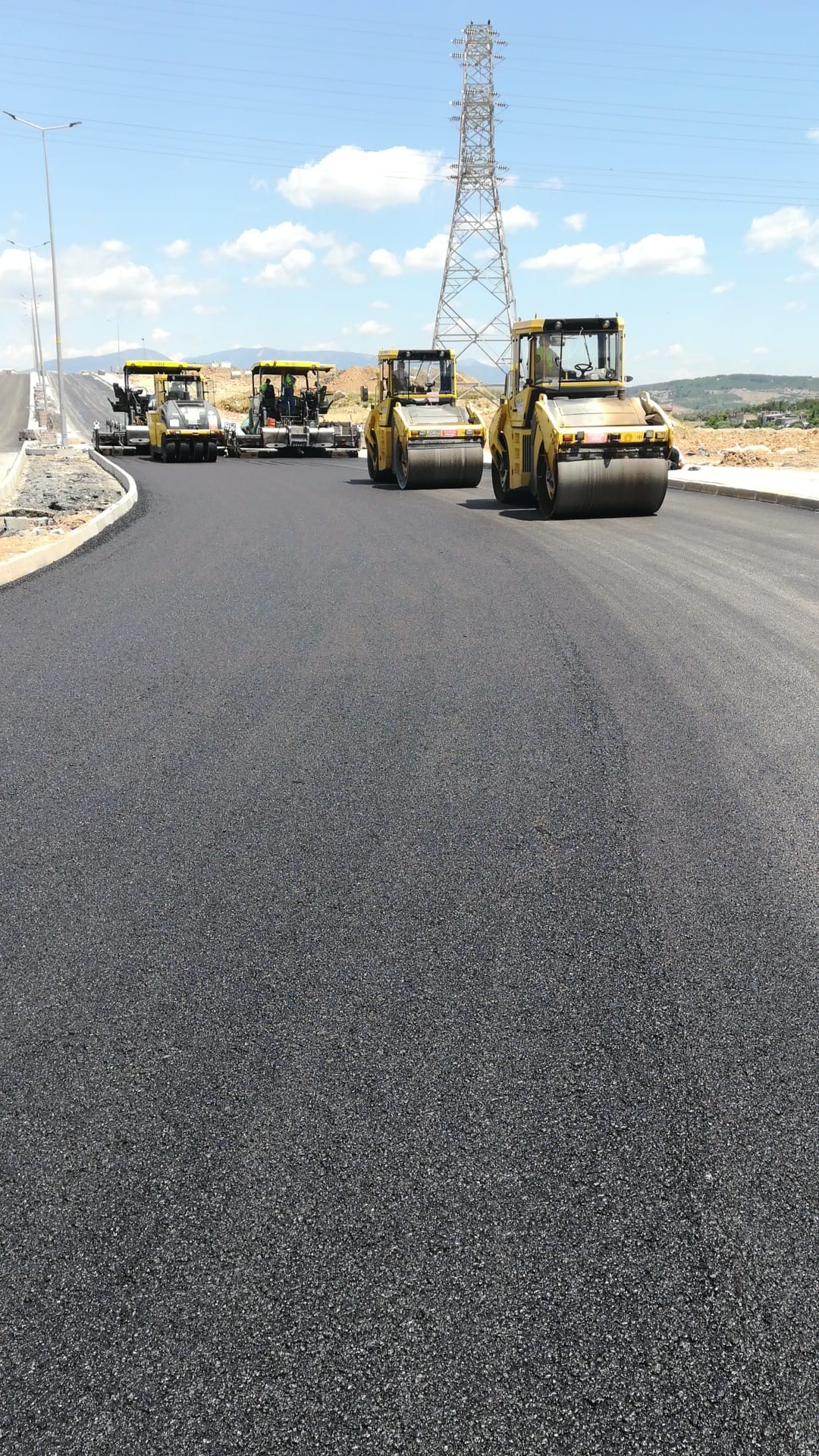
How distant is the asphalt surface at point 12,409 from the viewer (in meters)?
48.2

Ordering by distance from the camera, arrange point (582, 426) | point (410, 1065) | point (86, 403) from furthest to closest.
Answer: point (86, 403), point (582, 426), point (410, 1065)

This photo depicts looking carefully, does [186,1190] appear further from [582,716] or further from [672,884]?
[582,716]

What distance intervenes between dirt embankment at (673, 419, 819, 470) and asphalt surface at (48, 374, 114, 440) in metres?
26.2

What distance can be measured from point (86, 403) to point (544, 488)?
7663 cm

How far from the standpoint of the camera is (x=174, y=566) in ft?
39.4

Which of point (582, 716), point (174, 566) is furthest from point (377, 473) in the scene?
point (582, 716)

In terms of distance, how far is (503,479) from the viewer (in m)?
18.2

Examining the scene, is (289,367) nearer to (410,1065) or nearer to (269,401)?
(269,401)

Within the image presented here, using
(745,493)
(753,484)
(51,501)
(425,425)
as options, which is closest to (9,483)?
(51,501)

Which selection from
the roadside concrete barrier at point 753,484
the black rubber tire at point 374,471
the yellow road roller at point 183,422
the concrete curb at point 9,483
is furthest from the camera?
the yellow road roller at point 183,422

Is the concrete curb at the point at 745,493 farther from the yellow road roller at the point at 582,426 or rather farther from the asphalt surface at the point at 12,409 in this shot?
the asphalt surface at the point at 12,409

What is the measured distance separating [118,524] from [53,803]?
11.7m

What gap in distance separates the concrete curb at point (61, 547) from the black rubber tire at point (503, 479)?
19.1 feet

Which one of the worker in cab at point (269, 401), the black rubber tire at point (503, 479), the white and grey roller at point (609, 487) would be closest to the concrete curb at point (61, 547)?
the black rubber tire at point (503, 479)
